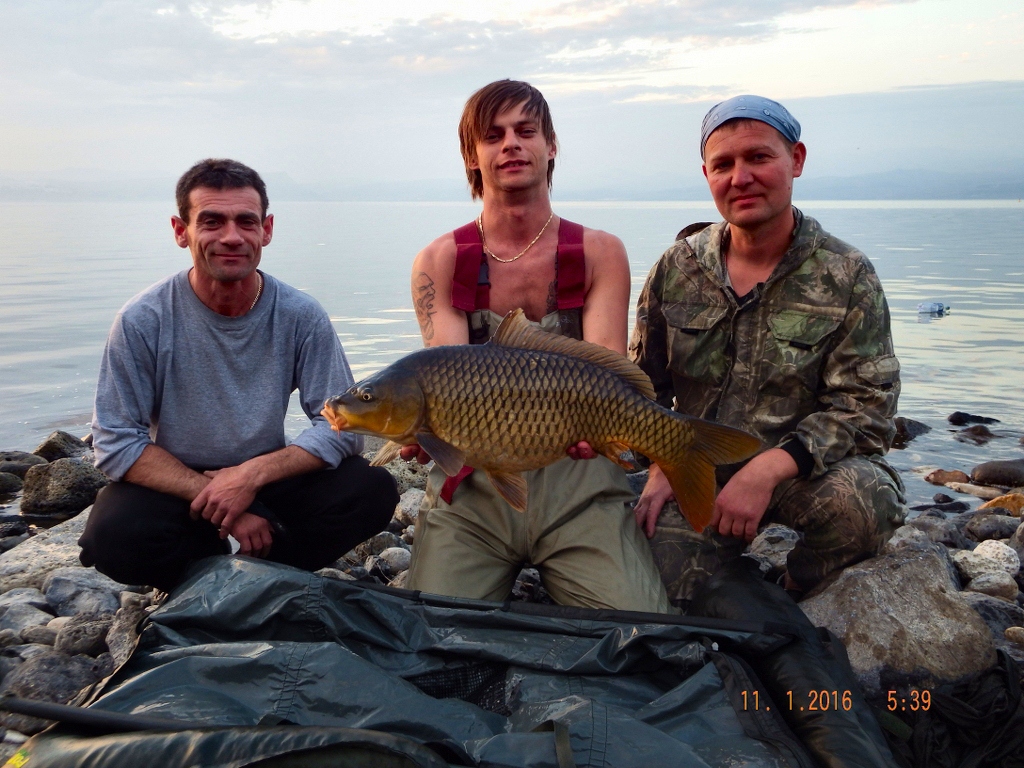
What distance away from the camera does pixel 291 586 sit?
2.88 meters

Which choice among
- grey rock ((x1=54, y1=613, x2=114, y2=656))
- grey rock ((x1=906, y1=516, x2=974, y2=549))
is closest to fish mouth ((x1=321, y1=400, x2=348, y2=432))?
grey rock ((x1=54, y1=613, x2=114, y2=656))

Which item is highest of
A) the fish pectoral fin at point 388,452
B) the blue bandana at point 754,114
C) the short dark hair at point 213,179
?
the blue bandana at point 754,114

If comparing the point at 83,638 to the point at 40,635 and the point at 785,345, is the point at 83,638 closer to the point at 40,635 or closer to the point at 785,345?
the point at 40,635

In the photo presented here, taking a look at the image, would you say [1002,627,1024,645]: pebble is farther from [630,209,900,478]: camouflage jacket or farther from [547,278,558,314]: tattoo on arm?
[547,278,558,314]: tattoo on arm

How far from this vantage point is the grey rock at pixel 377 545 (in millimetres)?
4918

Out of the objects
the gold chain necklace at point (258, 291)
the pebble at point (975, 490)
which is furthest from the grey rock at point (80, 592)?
the pebble at point (975, 490)

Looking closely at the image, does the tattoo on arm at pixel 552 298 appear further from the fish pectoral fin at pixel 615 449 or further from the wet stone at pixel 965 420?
the wet stone at pixel 965 420

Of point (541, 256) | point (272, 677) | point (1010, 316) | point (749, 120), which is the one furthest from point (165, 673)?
point (1010, 316)

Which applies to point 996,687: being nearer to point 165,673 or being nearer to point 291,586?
point 291,586

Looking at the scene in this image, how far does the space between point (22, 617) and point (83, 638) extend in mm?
627

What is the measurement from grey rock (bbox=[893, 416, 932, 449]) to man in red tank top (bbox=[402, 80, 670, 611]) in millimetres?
5303

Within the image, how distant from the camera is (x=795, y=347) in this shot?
143 inches

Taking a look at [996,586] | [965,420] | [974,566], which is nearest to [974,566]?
[974,566]

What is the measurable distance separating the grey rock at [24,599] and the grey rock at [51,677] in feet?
3.34
